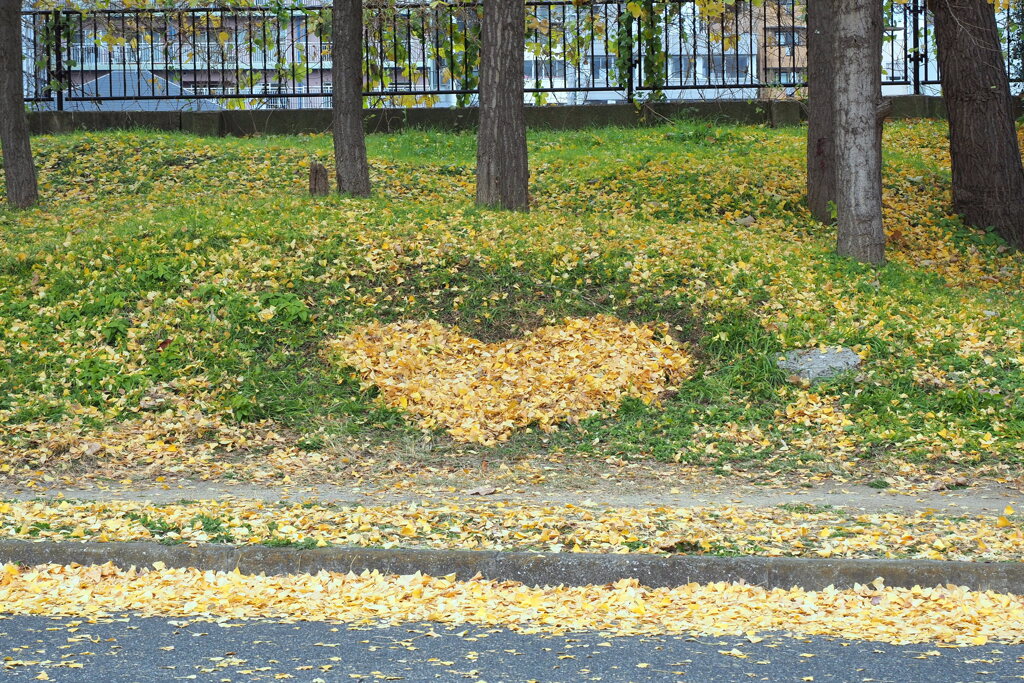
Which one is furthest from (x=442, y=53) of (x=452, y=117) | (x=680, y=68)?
(x=680, y=68)

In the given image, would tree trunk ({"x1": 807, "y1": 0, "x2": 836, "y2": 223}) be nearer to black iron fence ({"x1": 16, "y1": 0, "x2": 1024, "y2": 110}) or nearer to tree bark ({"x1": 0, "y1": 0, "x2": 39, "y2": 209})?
black iron fence ({"x1": 16, "y1": 0, "x2": 1024, "y2": 110})

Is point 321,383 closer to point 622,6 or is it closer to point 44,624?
point 44,624

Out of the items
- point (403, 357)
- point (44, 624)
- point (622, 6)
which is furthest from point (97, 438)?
point (622, 6)

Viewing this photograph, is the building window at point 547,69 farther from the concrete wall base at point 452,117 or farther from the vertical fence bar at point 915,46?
the vertical fence bar at point 915,46

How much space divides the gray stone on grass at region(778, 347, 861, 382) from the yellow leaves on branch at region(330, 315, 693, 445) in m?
0.79

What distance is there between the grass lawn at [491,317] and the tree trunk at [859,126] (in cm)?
39

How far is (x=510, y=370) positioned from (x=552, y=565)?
Answer: 362 centimetres

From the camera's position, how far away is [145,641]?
14.0 feet

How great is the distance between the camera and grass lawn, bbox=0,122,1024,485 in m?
7.57

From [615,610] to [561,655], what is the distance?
614mm

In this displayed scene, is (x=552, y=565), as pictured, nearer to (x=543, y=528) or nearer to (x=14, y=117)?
(x=543, y=528)

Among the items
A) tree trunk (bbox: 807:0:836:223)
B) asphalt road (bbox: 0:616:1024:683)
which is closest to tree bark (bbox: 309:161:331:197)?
tree trunk (bbox: 807:0:836:223)

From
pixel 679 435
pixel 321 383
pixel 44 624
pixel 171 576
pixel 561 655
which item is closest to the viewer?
pixel 561 655

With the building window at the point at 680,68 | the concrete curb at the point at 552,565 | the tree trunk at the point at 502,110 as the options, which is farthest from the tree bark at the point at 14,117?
the building window at the point at 680,68
